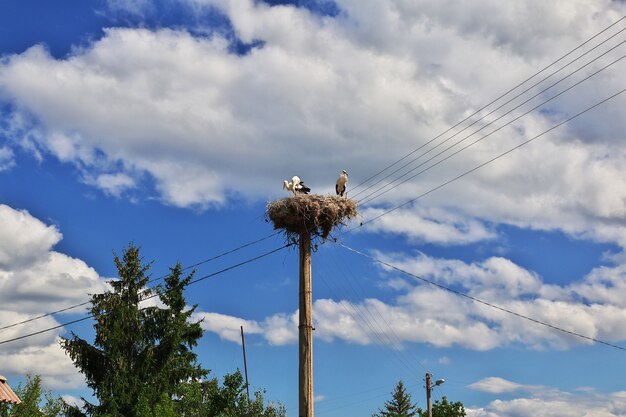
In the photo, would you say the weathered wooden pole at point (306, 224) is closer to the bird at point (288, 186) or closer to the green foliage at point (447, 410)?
the bird at point (288, 186)

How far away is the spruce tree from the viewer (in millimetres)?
→ 27547

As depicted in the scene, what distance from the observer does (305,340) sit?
52.8 feet

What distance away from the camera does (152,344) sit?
28875 mm

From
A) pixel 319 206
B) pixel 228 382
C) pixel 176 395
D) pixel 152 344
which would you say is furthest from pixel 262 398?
pixel 319 206

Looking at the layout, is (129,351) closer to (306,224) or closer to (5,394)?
(5,394)

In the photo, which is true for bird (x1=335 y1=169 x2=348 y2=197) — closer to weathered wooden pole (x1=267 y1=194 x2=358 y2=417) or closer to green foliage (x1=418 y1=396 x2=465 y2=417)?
weathered wooden pole (x1=267 y1=194 x2=358 y2=417)


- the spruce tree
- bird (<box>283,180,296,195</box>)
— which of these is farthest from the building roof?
bird (<box>283,180,296,195</box>)

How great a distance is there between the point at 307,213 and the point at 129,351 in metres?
13.6

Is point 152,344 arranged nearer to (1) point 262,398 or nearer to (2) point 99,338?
(2) point 99,338

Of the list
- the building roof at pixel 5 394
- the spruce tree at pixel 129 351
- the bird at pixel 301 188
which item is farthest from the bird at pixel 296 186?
the building roof at pixel 5 394

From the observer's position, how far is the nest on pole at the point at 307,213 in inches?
702

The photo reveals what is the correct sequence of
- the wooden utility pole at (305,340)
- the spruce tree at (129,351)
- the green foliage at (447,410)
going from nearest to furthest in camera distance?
the wooden utility pole at (305,340) < the spruce tree at (129,351) < the green foliage at (447,410)

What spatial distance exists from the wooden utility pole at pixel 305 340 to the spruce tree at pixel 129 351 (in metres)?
12.1

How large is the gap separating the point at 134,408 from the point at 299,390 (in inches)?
531
